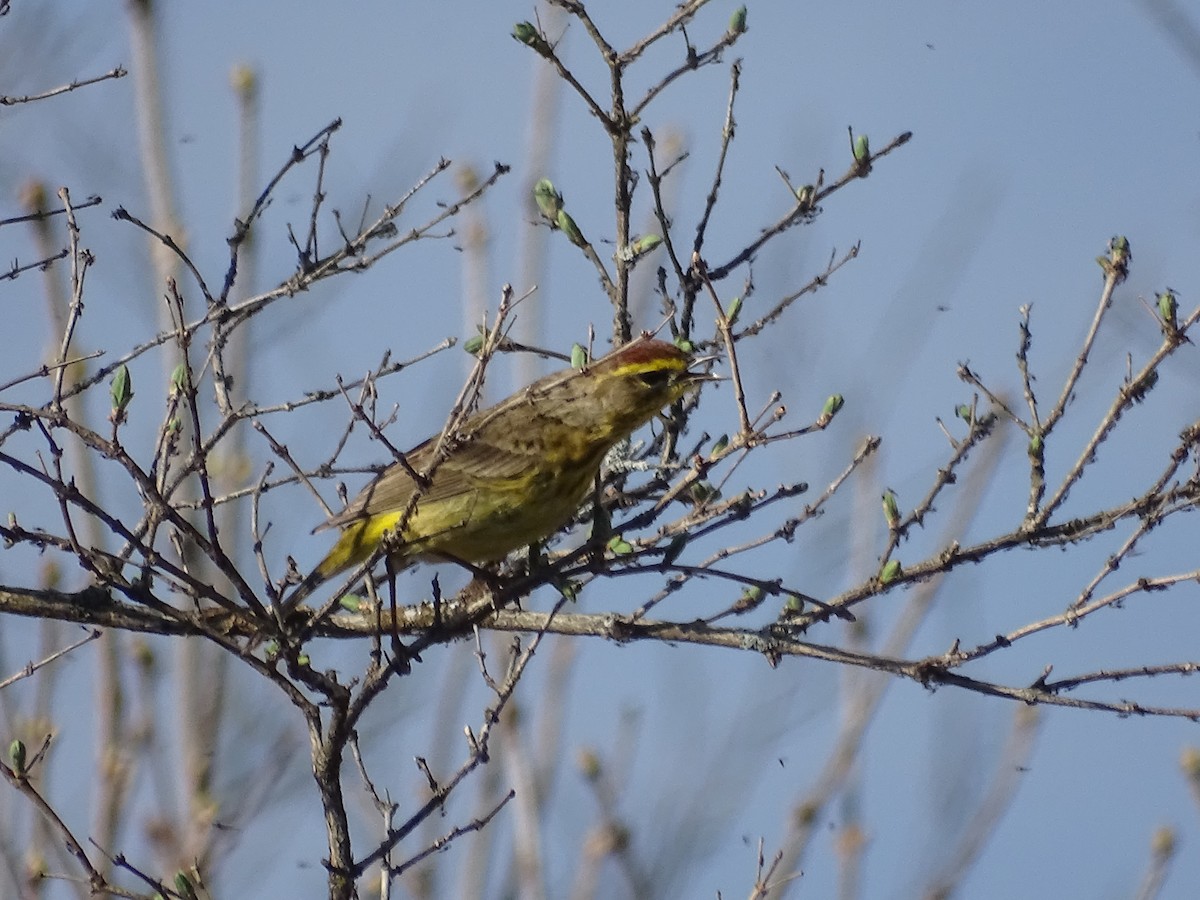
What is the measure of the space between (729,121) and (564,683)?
13.5 feet

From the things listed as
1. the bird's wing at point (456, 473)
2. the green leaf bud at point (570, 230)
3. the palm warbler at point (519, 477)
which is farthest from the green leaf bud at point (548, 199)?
the bird's wing at point (456, 473)

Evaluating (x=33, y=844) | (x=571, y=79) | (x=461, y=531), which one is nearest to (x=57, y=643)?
(x=33, y=844)

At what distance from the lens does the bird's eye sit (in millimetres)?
5676

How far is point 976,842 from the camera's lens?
22.4 ft

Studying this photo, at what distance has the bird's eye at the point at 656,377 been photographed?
18.6ft

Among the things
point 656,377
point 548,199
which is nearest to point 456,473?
point 656,377

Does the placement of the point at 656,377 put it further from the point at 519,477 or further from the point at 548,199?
the point at 548,199

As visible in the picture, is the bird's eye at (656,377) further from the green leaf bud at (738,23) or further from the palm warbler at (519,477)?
the green leaf bud at (738,23)

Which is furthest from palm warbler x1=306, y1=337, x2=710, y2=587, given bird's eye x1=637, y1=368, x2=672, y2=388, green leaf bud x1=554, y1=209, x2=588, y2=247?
green leaf bud x1=554, y1=209, x2=588, y2=247

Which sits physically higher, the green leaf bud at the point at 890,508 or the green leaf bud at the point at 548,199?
the green leaf bud at the point at 548,199

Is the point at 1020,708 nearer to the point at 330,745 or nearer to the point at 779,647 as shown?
the point at 779,647

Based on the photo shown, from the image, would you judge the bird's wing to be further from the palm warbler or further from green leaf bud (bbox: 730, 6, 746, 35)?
green leaf bud (bbox: 730, 6, 746, 35)

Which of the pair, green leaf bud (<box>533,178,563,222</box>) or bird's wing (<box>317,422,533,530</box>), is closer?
green leaf bud (<box>533,178,563,222</box>)

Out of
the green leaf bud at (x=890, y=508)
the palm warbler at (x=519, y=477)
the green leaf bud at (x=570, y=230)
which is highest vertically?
the green leaf bud at (x=570, y=230)
